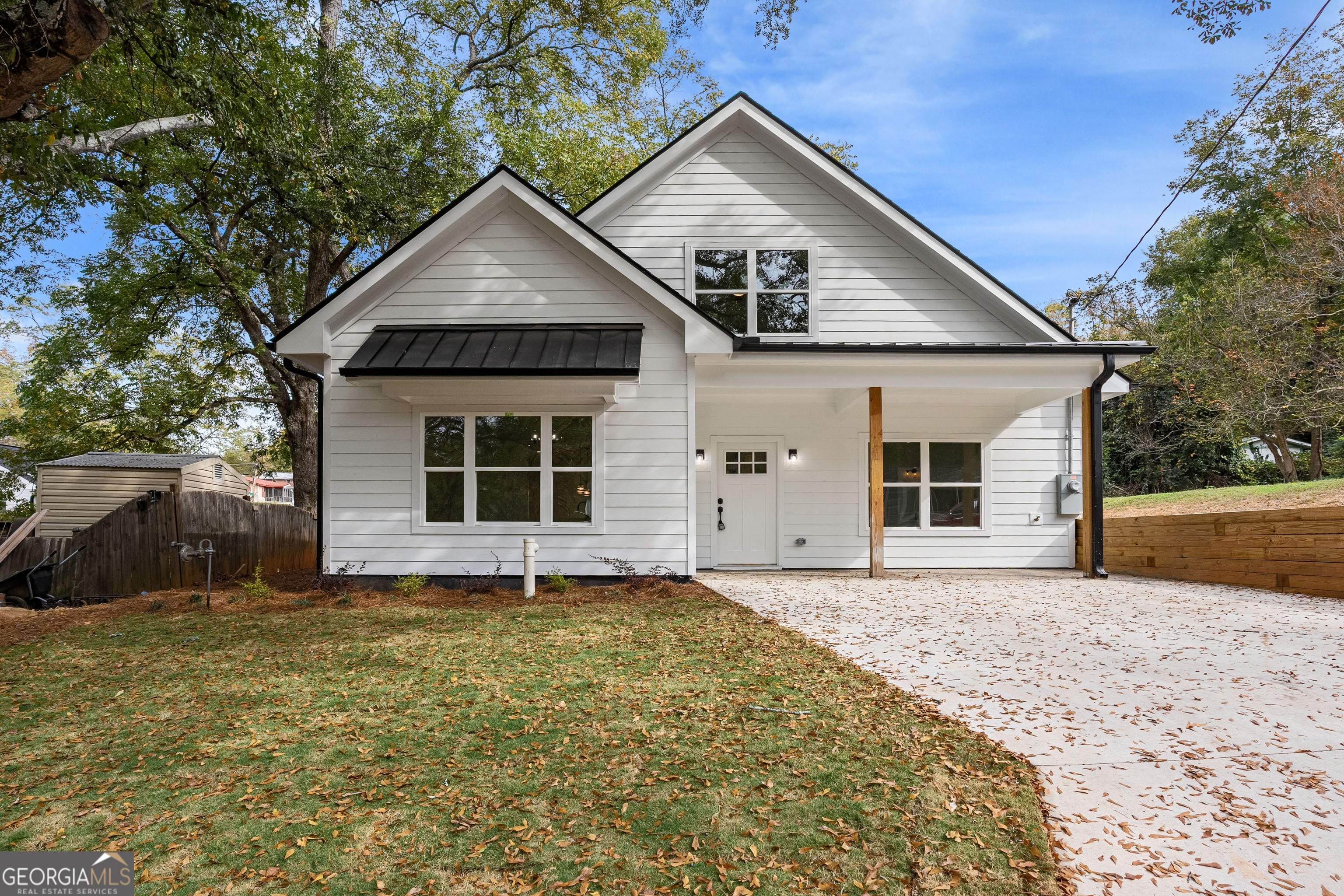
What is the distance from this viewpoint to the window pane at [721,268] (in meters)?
11.9

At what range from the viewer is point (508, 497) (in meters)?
9.52

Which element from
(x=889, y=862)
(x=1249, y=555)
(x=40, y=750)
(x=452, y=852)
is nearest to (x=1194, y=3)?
(x=1249, y=555)

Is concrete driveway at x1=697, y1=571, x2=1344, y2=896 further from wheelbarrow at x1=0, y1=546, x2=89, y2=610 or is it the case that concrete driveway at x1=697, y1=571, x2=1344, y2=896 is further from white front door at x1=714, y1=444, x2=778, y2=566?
wheelbarrow at x1=0, y1=546, x2=89, y2=610

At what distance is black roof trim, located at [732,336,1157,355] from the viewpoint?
384 inches

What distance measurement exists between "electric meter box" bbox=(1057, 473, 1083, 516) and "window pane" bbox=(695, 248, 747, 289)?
6.54m

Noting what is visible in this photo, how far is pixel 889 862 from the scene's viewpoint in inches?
103

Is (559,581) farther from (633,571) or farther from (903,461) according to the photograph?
(903,461)

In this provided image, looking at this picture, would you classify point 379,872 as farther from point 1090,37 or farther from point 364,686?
point 1090,37

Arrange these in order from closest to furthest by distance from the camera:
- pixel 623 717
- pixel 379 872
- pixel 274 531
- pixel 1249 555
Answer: pixel 379 872 < pixel 623 717 < pixel 1249 555 < pixel 274 531

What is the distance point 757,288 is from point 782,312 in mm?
613

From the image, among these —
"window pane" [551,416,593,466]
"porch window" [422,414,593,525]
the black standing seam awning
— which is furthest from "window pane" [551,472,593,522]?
the black standing seam awning

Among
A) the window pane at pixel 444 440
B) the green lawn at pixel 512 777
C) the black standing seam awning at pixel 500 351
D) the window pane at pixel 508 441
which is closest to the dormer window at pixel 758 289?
the black standing seam awning at pixel 500 351

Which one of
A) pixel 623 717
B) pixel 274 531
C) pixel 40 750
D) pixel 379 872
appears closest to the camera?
pixel 379 872

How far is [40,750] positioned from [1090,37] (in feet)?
51.8
